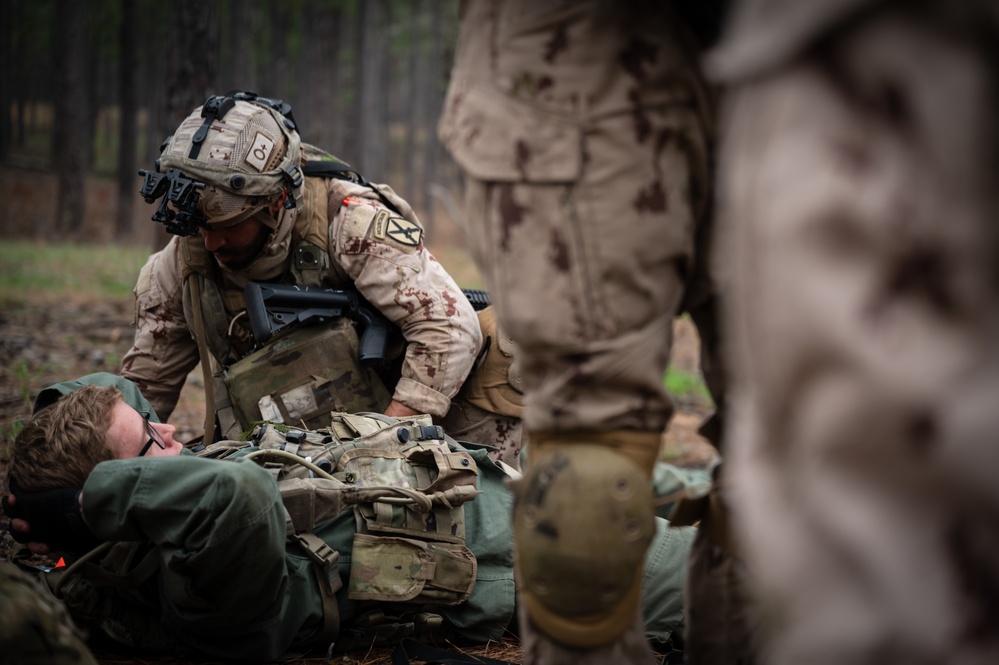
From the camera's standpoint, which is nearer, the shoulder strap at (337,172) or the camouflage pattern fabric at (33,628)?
the camouflage pattern fabric at (33,628)

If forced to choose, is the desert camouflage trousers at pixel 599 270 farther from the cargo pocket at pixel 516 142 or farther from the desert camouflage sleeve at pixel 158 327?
the desert camouflage sleeve at pixel 158 327

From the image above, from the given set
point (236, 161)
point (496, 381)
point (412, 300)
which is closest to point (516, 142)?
point (412, 300)

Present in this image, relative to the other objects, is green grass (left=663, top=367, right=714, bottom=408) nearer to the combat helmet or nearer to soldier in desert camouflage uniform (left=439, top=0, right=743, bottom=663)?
the combat helmet

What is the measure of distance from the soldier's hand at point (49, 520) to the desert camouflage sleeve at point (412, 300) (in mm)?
1443

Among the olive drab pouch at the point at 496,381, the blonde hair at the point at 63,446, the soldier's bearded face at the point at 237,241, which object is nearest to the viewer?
the blonde hair at the point at 63,446

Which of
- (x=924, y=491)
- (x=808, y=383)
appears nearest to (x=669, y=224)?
(x=808, y=383)

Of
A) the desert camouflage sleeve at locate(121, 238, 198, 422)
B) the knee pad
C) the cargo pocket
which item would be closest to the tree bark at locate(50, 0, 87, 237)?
the desert camouflage sleeve at locate(121, 238, 198, 422)

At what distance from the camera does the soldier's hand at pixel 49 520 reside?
2.52 m

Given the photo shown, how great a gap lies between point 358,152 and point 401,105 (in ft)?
102

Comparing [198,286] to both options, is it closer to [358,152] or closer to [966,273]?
[966,273]

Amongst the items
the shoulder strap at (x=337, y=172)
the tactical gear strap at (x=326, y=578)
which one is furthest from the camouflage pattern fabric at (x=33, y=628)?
the shoulder strap at (x=337, y=172)

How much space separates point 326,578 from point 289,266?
1644 millimetres

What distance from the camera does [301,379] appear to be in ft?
12.6

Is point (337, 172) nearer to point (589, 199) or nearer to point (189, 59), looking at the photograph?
point (589, 199)
